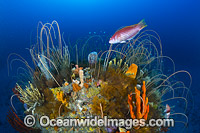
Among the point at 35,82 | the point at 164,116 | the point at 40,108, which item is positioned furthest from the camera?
the point at 35,82

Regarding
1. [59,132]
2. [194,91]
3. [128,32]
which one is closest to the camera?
[59,132]

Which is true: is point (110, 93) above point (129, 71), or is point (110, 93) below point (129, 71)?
below

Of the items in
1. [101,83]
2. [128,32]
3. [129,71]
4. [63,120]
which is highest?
[128,32]

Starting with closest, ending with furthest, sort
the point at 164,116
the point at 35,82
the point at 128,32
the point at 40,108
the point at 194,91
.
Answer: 1. the point at 40,108
2. the point at 128,32
3. the point at 164,116
4. the point at 35,82
5. the point at 194,91

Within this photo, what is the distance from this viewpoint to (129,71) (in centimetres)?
336

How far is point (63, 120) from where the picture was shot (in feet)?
8.57

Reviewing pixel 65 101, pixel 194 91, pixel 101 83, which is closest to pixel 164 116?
pixel 101 83

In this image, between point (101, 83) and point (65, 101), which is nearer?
point (65, 101)

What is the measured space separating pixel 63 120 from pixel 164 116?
2.61m

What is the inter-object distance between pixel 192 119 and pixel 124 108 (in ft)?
13.8

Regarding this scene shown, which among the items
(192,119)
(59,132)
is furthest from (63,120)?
(192,119)

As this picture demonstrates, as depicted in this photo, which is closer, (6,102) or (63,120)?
(63,120)

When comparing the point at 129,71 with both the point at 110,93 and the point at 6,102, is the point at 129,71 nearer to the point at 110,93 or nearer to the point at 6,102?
the point at 110,93

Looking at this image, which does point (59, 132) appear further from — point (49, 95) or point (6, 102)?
point (6, 102)
